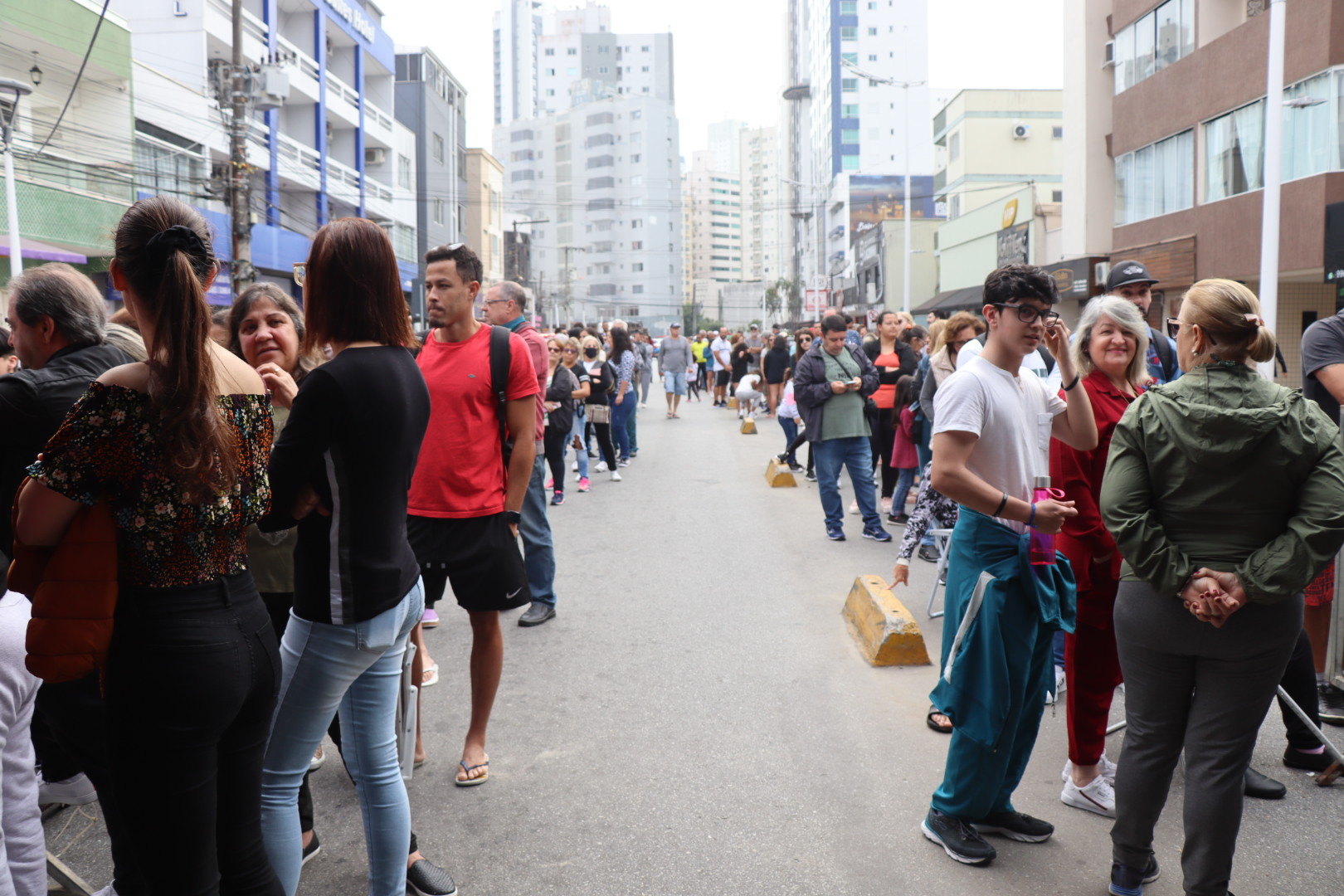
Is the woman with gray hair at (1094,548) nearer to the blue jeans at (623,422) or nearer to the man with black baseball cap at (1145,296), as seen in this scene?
the man with black baseball cap at (1145,296)

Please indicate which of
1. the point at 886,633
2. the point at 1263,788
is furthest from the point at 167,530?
the point at 886,633

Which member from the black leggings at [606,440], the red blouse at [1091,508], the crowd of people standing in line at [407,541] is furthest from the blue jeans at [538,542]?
the black leggings at [606,440]

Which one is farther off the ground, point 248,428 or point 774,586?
point 248,428

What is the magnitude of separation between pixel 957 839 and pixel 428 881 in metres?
1.82

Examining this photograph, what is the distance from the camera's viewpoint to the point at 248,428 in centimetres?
244

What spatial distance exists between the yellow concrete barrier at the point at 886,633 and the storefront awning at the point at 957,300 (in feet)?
105

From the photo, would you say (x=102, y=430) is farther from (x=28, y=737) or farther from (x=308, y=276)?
(x=28, y=737)

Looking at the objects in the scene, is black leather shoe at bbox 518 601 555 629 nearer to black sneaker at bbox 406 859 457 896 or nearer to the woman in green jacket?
black sneaker at bbox 406 859 457 896

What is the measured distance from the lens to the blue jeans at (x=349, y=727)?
9.36 ft

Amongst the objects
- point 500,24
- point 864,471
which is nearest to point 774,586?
point 864,471

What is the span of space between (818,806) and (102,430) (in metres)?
2.96

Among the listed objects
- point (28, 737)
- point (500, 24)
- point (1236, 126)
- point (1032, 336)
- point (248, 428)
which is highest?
point (500, 24)

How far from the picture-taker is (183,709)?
7.29ft

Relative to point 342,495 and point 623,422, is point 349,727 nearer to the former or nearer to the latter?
point 342,495
